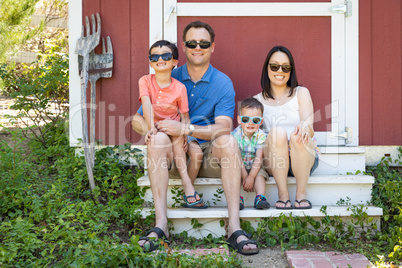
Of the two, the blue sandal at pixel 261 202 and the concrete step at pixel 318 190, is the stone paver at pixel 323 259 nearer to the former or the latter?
the blue sandal at pixel 261 202

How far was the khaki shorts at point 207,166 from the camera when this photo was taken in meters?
3.22

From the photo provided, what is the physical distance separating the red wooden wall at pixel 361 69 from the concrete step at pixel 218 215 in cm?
102

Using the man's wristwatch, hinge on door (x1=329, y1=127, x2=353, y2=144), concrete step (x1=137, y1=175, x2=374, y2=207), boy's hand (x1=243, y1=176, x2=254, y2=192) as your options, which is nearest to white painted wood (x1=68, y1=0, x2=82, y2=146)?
concrete step (x1=137, y1=175, x2=374, y2=207)

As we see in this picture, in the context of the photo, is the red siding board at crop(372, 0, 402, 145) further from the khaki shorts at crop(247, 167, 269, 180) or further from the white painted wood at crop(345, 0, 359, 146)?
the khaki shorts at crop(247, 167, 269, 180)

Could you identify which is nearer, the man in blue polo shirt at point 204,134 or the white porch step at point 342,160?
the man in blue polo shirt at point 204,134

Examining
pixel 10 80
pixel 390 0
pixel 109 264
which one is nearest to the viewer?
pixel 109 264

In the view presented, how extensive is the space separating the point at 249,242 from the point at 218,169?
67cm

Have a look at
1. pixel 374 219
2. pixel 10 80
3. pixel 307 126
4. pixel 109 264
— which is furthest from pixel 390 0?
pixel 10 80

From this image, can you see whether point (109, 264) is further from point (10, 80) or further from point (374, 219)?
point (10, 80)

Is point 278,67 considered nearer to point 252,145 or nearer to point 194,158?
point 252,145

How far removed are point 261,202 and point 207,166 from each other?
0.49 m

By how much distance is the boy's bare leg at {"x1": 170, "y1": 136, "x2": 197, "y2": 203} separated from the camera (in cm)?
304

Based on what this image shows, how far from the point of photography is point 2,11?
5.55 metres

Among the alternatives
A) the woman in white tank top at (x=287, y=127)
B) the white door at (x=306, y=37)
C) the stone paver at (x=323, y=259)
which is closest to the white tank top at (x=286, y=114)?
the woman in white tank top at (x=287, y=127)
